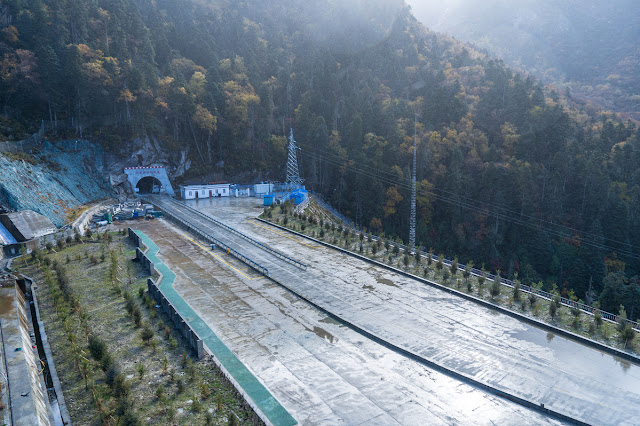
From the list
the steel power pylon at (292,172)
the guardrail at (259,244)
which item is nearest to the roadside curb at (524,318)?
the guardrail at (259,244)

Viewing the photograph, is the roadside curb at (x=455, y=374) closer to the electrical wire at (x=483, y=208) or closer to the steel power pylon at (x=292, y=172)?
the electrical wire at (x=483, y=208)

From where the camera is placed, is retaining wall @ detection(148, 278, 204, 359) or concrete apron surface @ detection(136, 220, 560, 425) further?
retaining wall @ detection(148, 278, 204, 359)

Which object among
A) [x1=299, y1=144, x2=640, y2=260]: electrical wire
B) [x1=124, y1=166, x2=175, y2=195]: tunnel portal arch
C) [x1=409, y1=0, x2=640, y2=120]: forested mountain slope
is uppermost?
[x1=409, y1=0, x2=640, y2=120]: forested mountain slope

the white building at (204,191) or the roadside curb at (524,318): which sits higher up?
the white building at (204,191)

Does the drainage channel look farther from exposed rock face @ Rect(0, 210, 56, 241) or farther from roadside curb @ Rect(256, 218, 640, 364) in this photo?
roadside curb @ Rect(256, 218, 640, 364)

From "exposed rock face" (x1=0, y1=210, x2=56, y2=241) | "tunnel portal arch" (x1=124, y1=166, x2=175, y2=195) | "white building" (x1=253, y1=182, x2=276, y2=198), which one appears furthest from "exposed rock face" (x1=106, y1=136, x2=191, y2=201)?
"exposed rock face" (x1=0, y1=210, x2=56, y2=241)
